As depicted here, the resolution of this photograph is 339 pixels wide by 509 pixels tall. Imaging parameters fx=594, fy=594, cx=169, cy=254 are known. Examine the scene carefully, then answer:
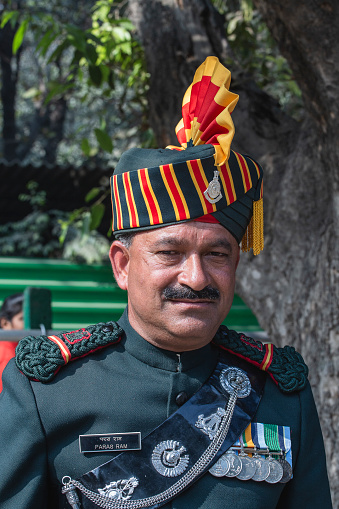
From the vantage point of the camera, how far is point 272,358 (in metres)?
1.75

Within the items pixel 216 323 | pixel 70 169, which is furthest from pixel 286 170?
pixel 70 169

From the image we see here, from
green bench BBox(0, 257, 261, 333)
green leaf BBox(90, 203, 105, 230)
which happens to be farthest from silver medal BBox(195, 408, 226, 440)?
green bench BBox(0, 257, 261, 333)

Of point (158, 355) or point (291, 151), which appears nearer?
point (158, 355)

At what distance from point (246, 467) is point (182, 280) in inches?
20.7

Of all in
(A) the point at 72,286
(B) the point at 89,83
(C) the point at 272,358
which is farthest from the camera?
(A) the point at 72,286

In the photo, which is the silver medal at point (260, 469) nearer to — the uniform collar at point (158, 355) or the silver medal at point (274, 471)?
the silver medal at point (274, 471)

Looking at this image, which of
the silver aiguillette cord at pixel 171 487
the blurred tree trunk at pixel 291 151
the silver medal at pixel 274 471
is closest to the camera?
the silver aiguillette cord at pixel 171 487

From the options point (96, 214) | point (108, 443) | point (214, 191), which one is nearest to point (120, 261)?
point (214, 191)

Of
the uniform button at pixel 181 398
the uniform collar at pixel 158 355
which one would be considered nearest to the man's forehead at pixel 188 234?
the uniform collar at pixel 158 355

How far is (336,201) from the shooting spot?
227cm

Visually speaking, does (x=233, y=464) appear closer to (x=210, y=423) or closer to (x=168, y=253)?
(x=210, y=423)

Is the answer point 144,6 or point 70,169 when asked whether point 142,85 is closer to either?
point 144,6

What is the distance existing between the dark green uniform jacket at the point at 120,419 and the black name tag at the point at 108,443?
22mm

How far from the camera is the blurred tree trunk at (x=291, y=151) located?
2.22m
